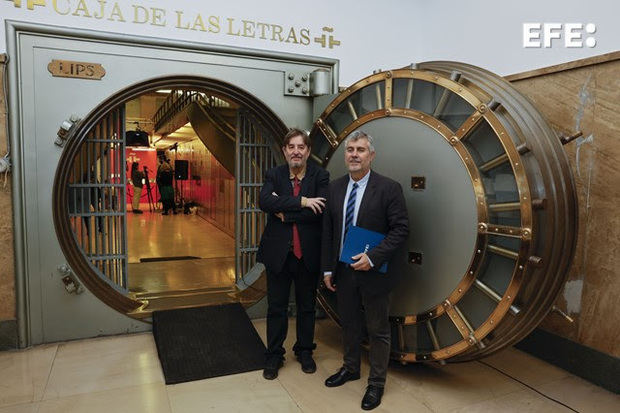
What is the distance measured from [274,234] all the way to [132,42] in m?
1.72

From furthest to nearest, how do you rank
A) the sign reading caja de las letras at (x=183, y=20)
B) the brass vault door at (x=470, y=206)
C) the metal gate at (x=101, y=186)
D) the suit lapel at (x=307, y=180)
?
the metal gate at (x=101, y=186), the sign reading caja de las letras at (x=183, y=20), the suit lapel at (x=307, y=180), the brass vault door at (x=470, y=206)

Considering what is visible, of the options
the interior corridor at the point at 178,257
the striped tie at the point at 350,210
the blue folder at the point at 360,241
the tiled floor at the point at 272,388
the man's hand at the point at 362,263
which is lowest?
the tiled floor at the point at 272,388

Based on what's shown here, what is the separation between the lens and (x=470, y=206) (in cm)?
232

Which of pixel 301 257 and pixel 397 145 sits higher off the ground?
pixel 397 145

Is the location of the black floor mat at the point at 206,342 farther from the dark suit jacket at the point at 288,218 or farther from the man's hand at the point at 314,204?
the man's hand at the point at 314,204

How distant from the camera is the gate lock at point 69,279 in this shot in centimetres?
320

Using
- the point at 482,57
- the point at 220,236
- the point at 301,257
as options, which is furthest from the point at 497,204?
the point at 220,236

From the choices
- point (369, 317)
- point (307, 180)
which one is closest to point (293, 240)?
point (307, 180)

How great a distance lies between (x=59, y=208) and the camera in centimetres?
320

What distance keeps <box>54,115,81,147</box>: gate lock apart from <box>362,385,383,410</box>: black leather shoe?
2516 mm

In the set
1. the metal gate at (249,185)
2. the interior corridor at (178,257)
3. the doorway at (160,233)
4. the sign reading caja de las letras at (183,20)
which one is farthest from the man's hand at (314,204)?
the interior corridor at (178,257)

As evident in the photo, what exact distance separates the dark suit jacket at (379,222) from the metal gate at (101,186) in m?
1.85

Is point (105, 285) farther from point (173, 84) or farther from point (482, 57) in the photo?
point (482, 57)

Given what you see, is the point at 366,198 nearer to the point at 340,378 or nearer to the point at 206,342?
the point at 340,378
